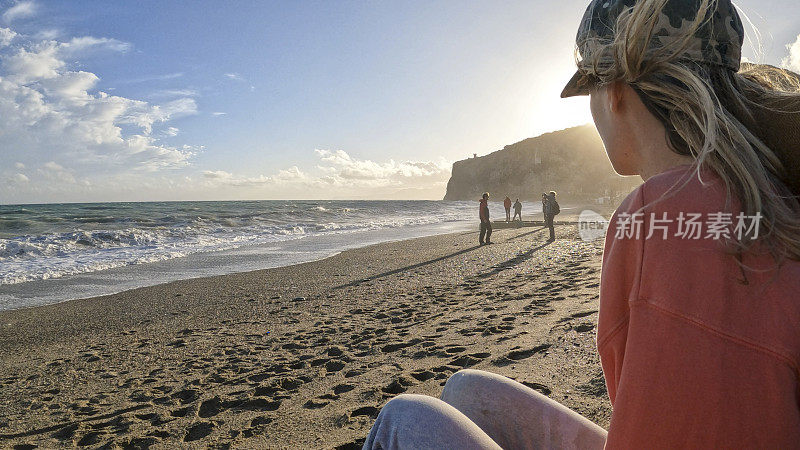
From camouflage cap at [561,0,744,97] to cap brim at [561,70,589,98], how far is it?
65 mm

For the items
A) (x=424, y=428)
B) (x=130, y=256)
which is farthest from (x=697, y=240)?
(x=130, y=256)

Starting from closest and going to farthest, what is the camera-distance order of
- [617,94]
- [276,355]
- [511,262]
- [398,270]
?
[617,94] < [276,355] < [398,270] < [511,262]

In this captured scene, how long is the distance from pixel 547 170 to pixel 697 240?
291 ft

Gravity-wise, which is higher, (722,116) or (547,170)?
(547,170)

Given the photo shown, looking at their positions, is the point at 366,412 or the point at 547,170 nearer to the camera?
the point at 366,412

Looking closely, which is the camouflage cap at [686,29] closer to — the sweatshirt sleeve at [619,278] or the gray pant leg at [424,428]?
the sweatshirt sleeve at [619,278]

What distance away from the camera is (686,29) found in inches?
36.8

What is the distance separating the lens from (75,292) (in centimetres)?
903

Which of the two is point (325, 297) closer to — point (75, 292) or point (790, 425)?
point (75, 292)

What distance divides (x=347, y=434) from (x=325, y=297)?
4.71m

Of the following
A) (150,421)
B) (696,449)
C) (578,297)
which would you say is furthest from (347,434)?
(578,297)

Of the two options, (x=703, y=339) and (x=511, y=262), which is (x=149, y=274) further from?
(x=703, y=339)

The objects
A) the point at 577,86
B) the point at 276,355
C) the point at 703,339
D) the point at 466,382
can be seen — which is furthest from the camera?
the point at 276,355

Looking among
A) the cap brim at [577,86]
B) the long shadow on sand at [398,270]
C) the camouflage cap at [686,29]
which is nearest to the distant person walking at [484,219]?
the long shadow on sand at [398,270]
